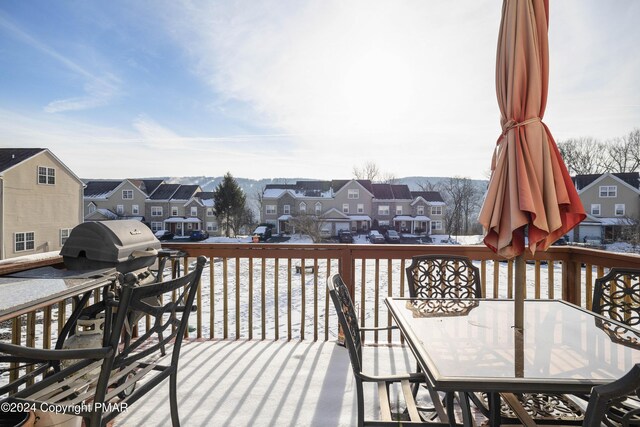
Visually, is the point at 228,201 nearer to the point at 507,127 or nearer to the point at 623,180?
the point at 507,127

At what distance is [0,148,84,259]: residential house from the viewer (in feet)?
51.5

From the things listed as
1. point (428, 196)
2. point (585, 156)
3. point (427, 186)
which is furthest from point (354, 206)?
point (585, 156)

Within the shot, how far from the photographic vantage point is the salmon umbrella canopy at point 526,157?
1.68 m

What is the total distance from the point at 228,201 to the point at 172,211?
5669 millimetres

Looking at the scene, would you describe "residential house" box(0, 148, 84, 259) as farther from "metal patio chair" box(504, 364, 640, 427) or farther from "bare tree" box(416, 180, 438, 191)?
"bare tree" box(416, 180, 438, 191)

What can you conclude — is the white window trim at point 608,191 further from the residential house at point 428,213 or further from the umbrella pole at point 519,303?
the umbrella pole at point 519,303

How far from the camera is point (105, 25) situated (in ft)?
18.1

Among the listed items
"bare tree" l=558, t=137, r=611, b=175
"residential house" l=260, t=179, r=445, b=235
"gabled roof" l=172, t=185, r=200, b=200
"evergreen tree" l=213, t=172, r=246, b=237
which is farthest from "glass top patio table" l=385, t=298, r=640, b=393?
"gabled roof" l=172, t=185, r=200, b=200

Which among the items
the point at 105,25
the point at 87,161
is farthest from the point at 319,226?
the point at 105,25

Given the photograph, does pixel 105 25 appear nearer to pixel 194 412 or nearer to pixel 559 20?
pixel 194 412

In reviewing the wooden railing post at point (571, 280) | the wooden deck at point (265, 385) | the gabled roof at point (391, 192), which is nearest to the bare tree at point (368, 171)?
the gabled roof at point (391, 192)

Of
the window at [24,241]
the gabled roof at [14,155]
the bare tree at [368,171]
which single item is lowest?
the window at [24,241]

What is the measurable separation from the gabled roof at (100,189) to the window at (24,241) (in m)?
13.7

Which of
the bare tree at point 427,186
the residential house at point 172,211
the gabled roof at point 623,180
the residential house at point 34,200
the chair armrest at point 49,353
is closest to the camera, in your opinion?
the chair armrest at point 49,353
